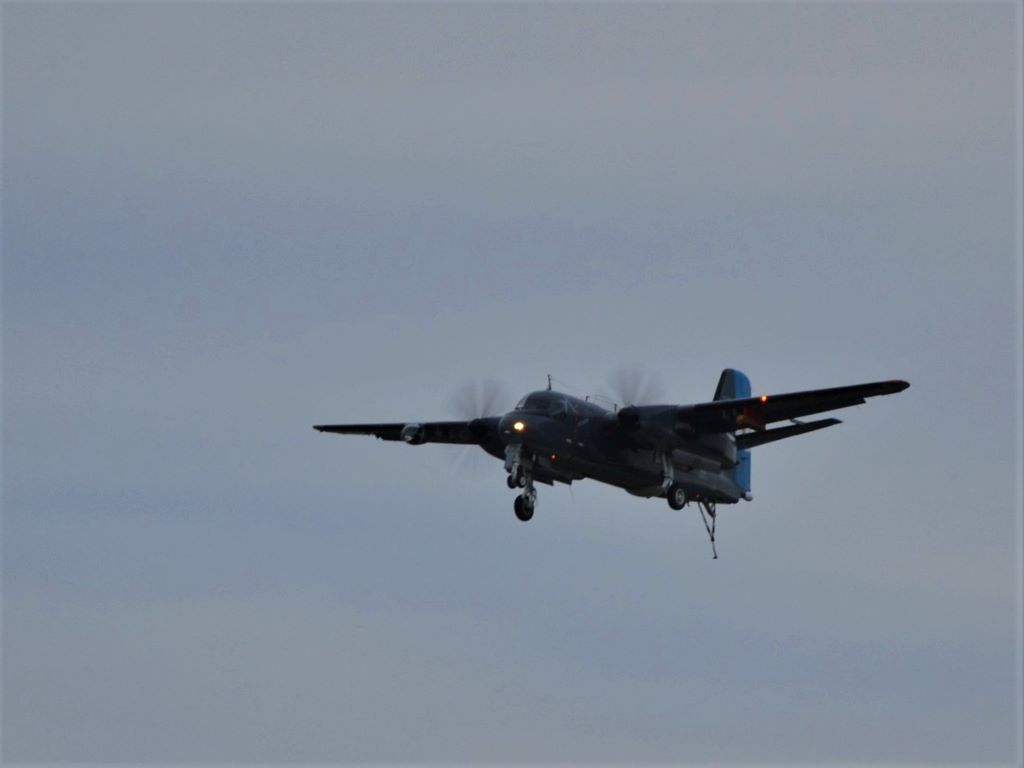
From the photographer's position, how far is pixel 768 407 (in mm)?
73312

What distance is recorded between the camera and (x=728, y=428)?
75.2 meters

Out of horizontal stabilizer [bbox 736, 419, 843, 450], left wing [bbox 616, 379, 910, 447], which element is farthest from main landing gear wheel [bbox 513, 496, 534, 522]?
horizontal stabilizer [bbox 736, 419, 843, 450]

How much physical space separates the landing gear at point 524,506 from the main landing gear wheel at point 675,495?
6.02 metres

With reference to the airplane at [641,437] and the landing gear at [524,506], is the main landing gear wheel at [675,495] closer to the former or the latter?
the airplane at [641,437]

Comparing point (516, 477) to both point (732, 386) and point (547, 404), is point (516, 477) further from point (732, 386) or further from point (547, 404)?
point (732, 386)

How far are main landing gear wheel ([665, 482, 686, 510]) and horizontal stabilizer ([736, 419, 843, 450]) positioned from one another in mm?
3476

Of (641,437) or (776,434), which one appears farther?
(776,434)

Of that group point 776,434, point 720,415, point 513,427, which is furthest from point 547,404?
point 776,434

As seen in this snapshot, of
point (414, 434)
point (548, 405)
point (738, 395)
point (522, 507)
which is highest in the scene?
point (738, 395)

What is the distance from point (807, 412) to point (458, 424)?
15.2 meters

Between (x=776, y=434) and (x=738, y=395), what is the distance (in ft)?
15.3

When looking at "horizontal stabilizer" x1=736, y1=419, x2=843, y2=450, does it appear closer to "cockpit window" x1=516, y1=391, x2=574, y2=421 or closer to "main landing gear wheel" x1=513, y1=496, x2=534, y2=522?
"cockpit window" x1=516, y1=391, x2=574, y2=421

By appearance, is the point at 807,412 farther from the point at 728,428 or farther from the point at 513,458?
the point at 513,458

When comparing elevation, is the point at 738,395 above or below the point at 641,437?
above
